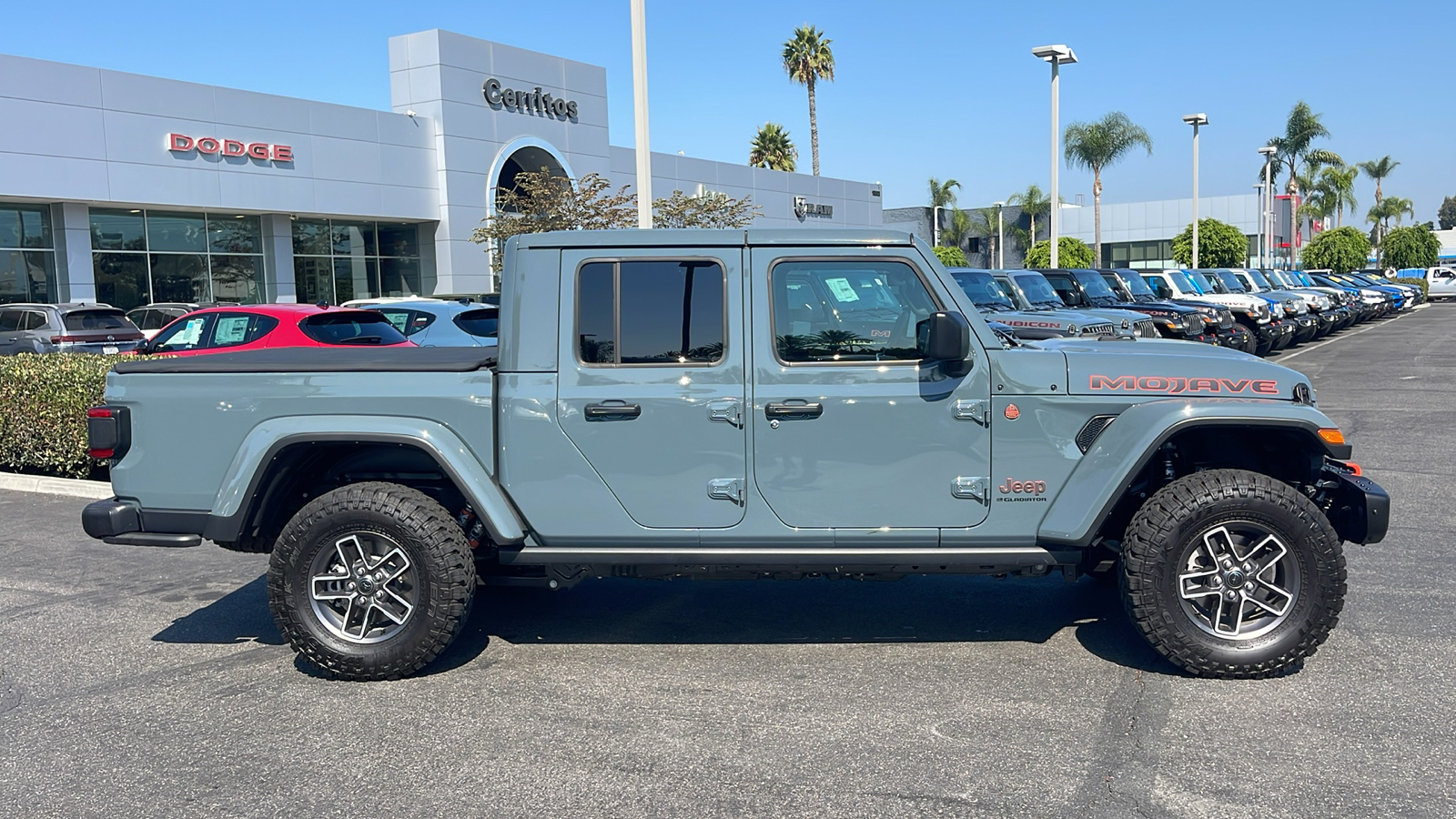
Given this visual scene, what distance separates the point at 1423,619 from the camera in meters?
5.65

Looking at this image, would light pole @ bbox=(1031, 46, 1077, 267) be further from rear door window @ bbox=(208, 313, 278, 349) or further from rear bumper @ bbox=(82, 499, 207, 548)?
rear bumper @ bbox=(82, 499, 207, 548)

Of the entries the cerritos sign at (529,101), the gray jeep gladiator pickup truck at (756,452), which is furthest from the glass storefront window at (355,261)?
the gray jeep gladiator pickup truck at (756,452)

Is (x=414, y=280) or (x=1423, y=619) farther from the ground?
(x=414, y=280)

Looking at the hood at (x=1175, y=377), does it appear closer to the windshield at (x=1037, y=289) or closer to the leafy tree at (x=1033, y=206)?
the windshield at (x=1037, y=289)

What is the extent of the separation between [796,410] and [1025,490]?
1.03 metres

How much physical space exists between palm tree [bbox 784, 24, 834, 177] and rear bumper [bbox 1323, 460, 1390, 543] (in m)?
63.2

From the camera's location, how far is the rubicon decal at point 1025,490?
496 centimetres

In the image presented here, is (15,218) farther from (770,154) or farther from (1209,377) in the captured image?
(770,154)

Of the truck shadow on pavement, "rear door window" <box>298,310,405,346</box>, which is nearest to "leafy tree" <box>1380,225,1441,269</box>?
"rear door window" <box>298,310,405,346</box>

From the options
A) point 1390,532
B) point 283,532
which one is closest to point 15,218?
point 283,532

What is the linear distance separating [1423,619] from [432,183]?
32.1 meters

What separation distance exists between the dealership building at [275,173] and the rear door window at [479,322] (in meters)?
15.4

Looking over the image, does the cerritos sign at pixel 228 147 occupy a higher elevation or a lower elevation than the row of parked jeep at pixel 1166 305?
higher

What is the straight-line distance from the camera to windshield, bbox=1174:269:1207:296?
2539cm
